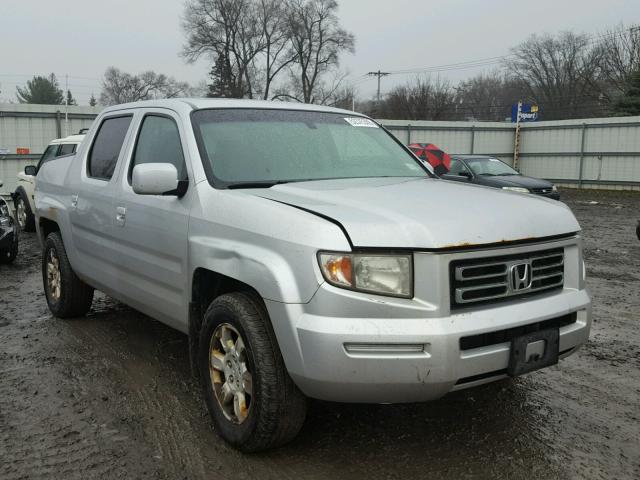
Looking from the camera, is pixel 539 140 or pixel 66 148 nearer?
pixel 66 148

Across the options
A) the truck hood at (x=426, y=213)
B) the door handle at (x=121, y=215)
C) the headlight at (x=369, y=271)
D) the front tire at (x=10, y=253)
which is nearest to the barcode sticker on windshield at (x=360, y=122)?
the truck hood at (x=426, y=213)

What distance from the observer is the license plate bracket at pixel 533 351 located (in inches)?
114

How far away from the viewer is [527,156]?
2773cm

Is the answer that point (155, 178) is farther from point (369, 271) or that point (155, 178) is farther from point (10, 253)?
point (10, 253)

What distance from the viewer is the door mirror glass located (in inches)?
137

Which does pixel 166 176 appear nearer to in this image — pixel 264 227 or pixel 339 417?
pixel 264 227

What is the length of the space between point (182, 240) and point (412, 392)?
1.58 m

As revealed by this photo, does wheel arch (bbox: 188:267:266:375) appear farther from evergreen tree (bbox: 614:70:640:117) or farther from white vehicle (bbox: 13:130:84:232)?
evergreen tree (bbox: 614:70:640:117)

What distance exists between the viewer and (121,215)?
14.1ft

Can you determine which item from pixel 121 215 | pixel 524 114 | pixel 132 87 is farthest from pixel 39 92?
pixel 121 215

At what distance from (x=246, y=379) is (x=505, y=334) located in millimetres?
1252

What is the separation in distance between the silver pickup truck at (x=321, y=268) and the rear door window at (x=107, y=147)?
45cm

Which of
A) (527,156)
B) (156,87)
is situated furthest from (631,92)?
(156,87)

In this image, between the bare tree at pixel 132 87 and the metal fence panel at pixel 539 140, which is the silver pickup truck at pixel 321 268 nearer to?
the metal fence panel at pixel 539 140
